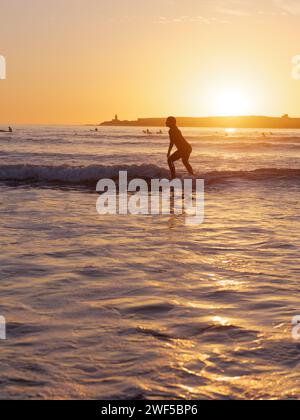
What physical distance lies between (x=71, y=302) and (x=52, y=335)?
79 cm

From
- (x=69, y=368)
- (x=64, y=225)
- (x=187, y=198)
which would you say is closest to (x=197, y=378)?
(x=69, y=368)

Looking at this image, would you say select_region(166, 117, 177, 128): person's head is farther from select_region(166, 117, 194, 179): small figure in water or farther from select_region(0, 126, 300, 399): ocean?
select_region(0, 126, 300, 399): ocean

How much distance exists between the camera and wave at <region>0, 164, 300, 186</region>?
19203mm

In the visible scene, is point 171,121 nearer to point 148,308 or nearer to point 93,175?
point 93,175

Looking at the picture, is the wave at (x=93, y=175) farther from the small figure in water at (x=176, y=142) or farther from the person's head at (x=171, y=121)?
the person's head at (x=171, y=121)

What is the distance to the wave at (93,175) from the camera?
19.2m

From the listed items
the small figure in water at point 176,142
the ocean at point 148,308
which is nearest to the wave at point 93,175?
the small figure in water at point 176,142

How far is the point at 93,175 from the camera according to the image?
20656 millimetres

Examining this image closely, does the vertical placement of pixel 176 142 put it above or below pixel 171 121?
below

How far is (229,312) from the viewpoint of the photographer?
4445mm

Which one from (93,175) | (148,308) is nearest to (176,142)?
(93,175)

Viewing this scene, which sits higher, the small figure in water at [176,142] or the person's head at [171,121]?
the person's head at [171,121]

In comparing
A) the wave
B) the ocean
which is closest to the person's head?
the wave
